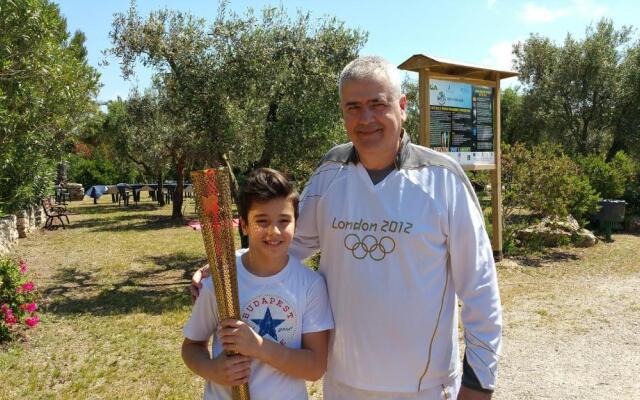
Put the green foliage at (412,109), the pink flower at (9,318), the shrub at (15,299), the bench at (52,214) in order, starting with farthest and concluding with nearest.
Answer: the green foliage at (412,109) < the bench at (52,214) < the shrub at (15,299) < the pink flower at (9,318)

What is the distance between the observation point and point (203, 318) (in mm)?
1914

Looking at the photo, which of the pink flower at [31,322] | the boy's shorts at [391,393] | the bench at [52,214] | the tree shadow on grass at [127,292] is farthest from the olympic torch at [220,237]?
the bench at [52,214]

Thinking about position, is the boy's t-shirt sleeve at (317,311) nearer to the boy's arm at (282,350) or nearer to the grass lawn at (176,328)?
the boy's arm at (282,350)

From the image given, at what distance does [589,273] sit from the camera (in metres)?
9.08

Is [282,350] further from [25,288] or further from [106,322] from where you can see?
[106,322]

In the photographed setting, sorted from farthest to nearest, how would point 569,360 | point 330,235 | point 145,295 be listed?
point 145,295 < point 569,360 < point 330,235

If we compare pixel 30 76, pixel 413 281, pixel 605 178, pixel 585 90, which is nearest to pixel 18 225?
pixel 30 76

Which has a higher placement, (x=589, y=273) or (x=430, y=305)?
(x=430, y=305)

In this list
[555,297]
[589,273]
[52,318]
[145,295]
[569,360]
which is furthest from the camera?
[589,273]

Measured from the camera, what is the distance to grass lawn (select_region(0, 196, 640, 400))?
4707 millimetres

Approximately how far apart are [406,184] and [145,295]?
7.43 metres

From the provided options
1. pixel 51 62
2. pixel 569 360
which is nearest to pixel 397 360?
pixel 569 360

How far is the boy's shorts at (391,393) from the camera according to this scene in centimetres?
181

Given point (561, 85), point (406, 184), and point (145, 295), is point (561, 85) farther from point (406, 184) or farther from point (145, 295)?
point (406, 184)
